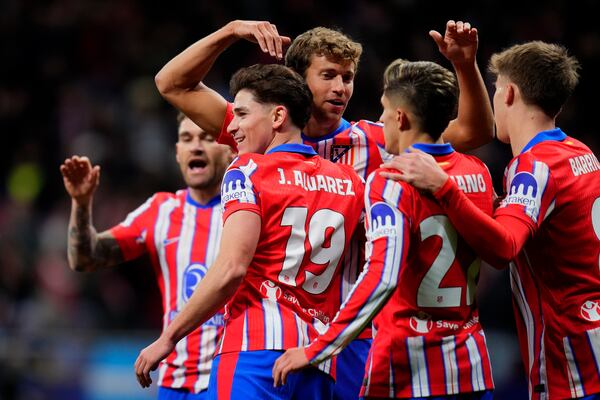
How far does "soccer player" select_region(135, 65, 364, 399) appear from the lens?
3.60 m

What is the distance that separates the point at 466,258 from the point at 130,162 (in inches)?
323

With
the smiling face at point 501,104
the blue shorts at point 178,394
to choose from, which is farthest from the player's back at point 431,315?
the blue shorts at point 178,394

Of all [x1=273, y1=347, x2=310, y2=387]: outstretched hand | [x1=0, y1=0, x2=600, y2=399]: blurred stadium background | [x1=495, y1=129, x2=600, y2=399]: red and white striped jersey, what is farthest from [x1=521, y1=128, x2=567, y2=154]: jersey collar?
[x1=0, y1=0, x2=600, y2=399]: blurred stadium background

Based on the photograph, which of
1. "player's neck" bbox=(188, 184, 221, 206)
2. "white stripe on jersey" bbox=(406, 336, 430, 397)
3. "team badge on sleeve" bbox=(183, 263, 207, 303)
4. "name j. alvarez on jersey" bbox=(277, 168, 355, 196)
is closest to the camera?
"white stripe on jersey" bbox=(406, 336, 430, 397)

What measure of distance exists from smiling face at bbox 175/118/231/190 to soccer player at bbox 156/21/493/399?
0.92 m

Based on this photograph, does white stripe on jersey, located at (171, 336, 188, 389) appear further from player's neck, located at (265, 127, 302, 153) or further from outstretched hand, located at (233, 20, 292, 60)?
outstretched hand, located at (233, 20, 292, 60)

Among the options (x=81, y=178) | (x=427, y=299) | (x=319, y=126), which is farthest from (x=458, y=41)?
(x=81, y=178)

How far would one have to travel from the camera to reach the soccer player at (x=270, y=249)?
360 cm

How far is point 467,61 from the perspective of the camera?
4219 mm

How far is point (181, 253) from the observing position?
5.37m

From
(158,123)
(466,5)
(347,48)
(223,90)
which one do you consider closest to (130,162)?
(158,123)

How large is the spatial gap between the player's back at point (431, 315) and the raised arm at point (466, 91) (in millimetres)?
660

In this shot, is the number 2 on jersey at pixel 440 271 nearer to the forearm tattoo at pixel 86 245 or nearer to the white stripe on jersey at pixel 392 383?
the white stripe on jersey at pixel 392 383

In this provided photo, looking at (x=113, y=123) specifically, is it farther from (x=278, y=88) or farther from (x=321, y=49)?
(x=278, y=88)
